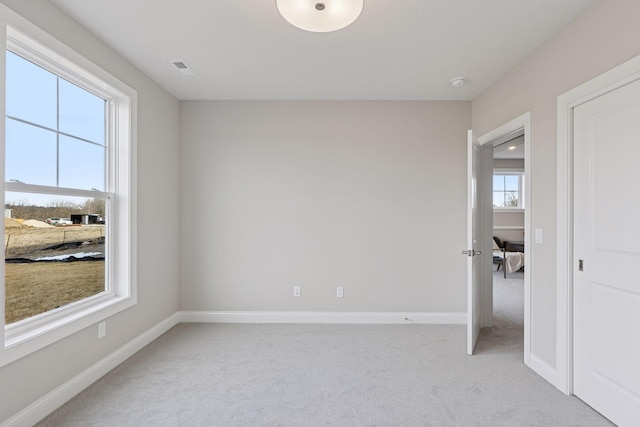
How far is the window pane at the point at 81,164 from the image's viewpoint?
7.14 ft

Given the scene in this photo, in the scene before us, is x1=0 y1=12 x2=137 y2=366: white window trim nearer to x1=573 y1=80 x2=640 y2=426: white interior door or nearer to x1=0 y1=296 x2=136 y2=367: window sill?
x1=0 y1=296 x2=136 y2=367: window sill

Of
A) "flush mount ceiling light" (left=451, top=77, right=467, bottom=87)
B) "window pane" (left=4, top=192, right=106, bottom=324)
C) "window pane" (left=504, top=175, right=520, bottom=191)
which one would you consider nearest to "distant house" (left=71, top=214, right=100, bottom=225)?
"window pane" (left=4, top=192, right=106, bottom=324)

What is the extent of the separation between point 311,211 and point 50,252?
2338 mm

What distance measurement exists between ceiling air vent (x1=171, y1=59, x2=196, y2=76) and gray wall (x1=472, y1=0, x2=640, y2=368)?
9.78 feet

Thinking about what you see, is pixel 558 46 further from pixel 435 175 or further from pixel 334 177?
pixel 334 177

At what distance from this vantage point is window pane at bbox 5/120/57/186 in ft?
5.92

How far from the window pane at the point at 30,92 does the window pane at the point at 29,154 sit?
0.07 metres

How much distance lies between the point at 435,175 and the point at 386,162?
1.98 feet

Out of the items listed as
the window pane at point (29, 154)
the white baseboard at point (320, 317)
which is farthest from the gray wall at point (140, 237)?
the window pane at point (29, 154)

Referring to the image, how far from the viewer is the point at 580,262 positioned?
6.72 feet

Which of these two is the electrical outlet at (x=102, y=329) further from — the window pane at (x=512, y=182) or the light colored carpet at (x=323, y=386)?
the window pane at (x=512, y=182)

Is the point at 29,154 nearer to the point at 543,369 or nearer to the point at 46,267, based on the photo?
the point at 46,267

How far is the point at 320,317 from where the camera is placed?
352 centimetres

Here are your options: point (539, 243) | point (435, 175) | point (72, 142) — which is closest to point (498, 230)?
point (435, 175)
